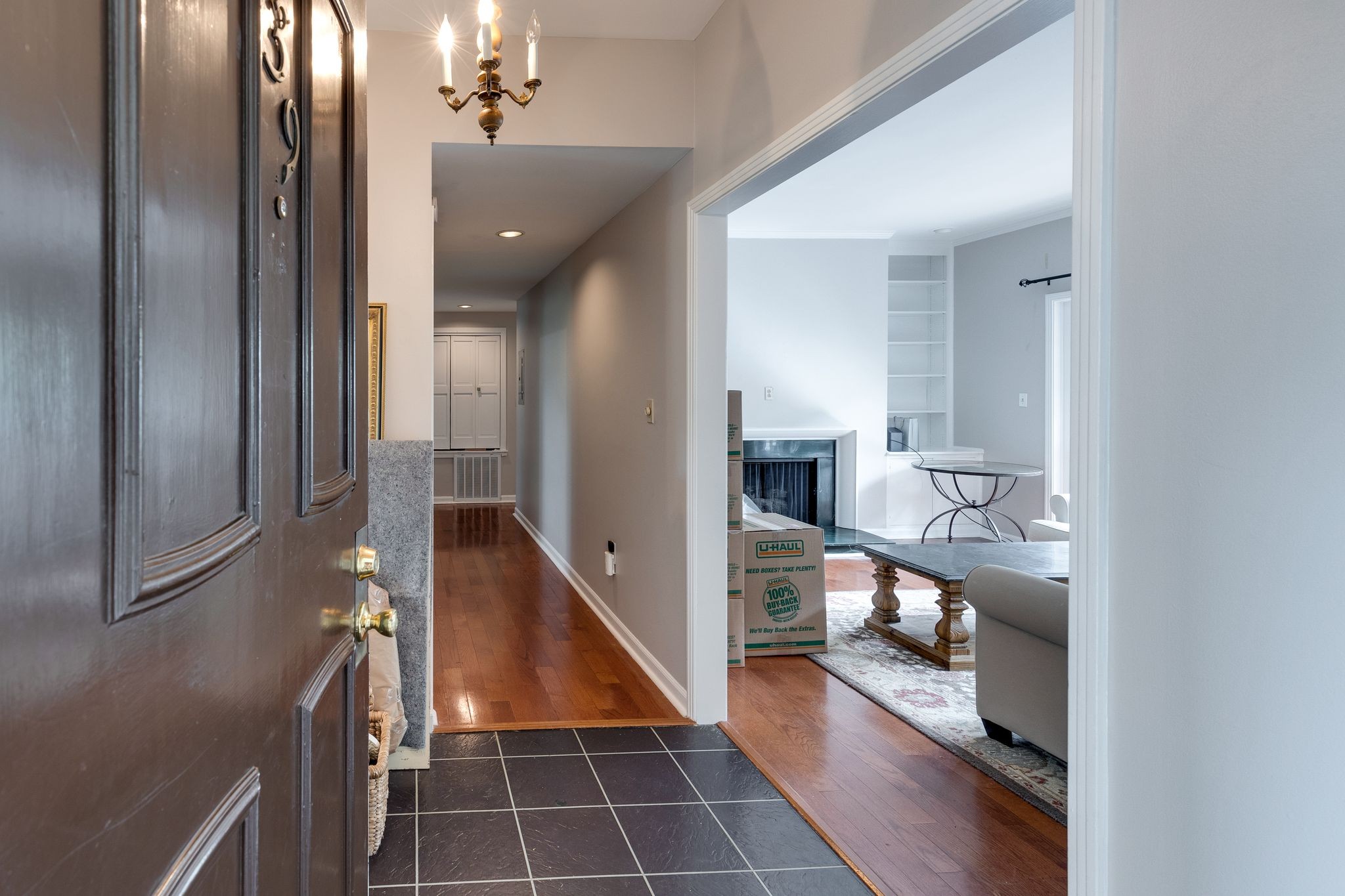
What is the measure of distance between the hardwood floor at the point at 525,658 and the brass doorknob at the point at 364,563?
2.46 meters

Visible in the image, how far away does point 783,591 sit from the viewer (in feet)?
14.7

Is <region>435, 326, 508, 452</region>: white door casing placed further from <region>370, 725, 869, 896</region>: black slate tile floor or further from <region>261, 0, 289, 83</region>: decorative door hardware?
<region>261, 0, 289, 83</region>: decorative door hardware

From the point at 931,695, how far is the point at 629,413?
72.9 inches

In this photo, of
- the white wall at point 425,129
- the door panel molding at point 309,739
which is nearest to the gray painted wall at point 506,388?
the white wall at point 425,129

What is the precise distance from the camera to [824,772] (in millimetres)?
3068

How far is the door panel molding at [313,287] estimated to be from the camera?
0.83 meters

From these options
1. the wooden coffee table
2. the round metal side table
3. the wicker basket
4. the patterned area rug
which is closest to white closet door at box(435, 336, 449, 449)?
the round metal side table

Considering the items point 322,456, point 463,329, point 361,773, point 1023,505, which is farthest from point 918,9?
point 463,329

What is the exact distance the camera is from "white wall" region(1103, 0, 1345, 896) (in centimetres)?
104

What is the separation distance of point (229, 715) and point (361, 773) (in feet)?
2.00

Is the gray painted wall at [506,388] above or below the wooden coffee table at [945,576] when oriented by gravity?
above

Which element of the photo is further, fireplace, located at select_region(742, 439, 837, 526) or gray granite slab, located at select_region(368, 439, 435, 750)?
fireplace, located at select_region(742, 439, 837, 526)

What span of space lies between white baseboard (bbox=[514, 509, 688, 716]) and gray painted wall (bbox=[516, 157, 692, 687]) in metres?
0.05

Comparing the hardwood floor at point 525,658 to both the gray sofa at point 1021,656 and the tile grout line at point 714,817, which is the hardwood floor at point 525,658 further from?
the gray sofa at point 1021,656
